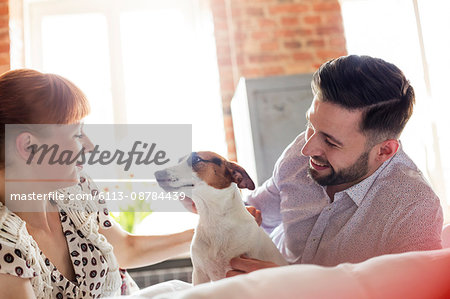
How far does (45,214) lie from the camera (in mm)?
1301

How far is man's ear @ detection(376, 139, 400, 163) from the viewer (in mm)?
1357

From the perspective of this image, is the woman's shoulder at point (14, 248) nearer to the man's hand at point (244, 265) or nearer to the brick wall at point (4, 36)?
the man's hand at point (244, 265)

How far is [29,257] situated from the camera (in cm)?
106

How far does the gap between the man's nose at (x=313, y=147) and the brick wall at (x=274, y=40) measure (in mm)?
2221

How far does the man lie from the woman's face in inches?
20.5

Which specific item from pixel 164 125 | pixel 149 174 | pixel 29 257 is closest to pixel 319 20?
pixel 164 125

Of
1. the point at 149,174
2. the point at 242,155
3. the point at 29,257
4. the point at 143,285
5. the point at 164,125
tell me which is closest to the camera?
the point at 29,257

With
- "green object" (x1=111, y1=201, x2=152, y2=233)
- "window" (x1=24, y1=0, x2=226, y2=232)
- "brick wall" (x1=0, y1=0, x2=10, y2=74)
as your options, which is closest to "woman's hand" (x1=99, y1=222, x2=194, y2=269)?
"green object" (x1=111, y1=201, x2=152, y2=233)

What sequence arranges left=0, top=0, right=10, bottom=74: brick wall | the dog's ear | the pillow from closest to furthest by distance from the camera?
the pillow
the dog's ear
left=0, top=0, right=10, bottom=74: brick wall

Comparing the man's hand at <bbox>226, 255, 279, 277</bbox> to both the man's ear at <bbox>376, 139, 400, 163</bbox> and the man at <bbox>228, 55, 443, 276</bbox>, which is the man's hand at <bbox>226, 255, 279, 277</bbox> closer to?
the man at <bbox>228, 55, 443, 276</bbox>

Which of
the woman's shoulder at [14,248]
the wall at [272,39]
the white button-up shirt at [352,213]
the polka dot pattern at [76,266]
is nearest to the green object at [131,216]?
the wall at [272,39]

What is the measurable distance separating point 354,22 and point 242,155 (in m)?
1.56

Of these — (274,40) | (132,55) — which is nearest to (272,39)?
(274,40)

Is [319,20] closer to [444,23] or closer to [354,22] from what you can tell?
[354,22]
